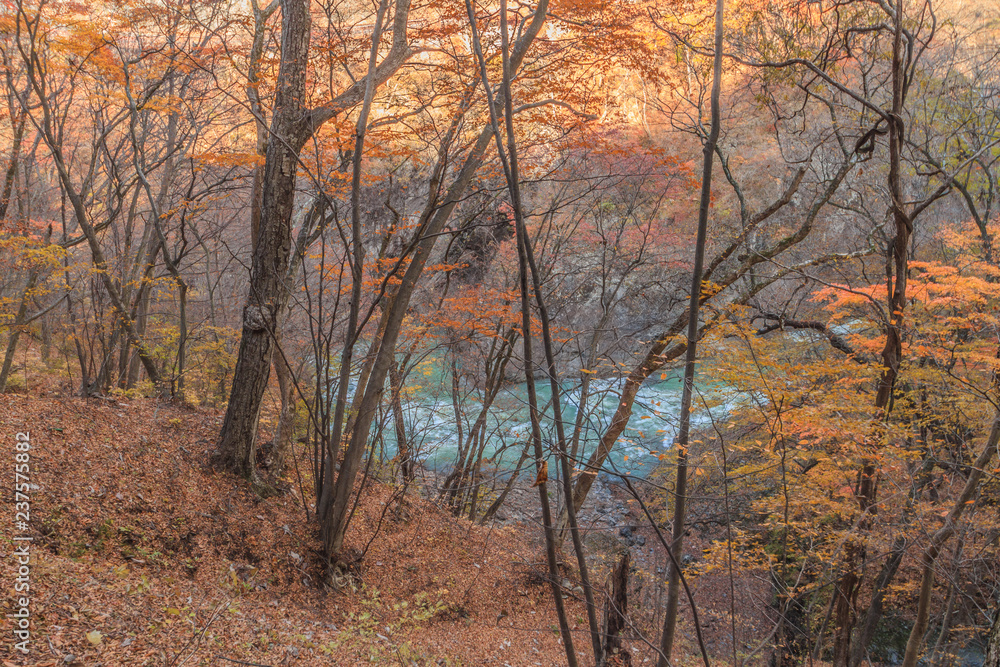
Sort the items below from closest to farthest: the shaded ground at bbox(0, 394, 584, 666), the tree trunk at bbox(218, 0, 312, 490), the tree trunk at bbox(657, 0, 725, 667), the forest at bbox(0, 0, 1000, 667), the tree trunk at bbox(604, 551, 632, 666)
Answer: the tree trunk at bbox(657, 0, 725, 667) → the shaded ground at bbox(0, 394, 584, 666) → the forest at bbox(0, 0, 1000, 667) → the tree trunk at bbox(218, 0, 312, 490) → the tree trunk at bbox(604, 551, 632, 666)

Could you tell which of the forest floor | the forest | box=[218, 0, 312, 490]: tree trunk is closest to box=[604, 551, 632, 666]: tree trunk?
the forest

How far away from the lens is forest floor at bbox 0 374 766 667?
3404 mm

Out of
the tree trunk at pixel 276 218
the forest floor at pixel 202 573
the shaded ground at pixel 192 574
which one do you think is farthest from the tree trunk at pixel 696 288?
the tree trunk at pixel 276 218

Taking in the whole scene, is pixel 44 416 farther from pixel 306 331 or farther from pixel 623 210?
pixel 623 210

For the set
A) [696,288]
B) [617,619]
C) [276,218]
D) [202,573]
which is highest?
[276,218]

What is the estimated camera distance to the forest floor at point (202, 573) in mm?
3404

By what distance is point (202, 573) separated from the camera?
463cm

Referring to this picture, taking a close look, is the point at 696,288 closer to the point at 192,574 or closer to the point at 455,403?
the point at 192,574

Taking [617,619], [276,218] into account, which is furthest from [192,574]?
[617,619]

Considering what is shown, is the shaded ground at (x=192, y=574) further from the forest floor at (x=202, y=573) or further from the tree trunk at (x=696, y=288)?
the tree trunk at (x=696, y=288)

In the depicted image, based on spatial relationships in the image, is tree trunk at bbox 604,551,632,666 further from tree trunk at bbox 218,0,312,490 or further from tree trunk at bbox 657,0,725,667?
tree trunk at bbox 218,0,312,490

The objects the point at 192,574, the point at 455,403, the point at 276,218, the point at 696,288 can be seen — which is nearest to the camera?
the point at 696,288

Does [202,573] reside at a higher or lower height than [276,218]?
lower

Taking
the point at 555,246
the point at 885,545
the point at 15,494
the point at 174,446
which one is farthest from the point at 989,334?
the point at 15,494
